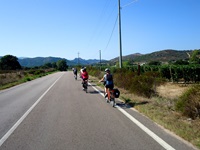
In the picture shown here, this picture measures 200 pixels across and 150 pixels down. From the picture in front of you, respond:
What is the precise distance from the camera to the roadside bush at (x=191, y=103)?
25.0 ft

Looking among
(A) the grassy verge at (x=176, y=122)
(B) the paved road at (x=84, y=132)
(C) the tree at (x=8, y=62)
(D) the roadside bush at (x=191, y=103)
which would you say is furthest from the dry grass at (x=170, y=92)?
(C) the tree at (x=8, y=62)

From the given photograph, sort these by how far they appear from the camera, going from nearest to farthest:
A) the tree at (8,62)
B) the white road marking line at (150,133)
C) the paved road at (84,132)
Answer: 1. the white road marking line at (150,133)
2. the paved road at (84,132)
3. the tree at (8,62)

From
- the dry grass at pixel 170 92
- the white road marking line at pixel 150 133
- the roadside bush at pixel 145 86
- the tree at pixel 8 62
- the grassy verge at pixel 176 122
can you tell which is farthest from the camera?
the tree at pixel 8 62

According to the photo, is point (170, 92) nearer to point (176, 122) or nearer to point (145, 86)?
point (145, 86)

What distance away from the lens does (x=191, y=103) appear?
25.5 ft

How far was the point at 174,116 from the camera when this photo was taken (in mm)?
7730

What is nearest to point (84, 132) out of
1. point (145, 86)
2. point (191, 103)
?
point (191, 103)

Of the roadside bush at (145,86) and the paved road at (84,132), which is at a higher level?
the roadside bush at (145,86)

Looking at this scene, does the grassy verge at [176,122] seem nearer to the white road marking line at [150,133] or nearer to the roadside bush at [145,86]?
the white road marking line at [150,133]

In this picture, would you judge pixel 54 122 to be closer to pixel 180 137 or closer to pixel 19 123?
pixel 19 123

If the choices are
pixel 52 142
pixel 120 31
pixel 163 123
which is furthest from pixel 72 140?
pixel 120 31

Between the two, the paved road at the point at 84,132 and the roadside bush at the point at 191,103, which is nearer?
the paved road at the point at 84,132

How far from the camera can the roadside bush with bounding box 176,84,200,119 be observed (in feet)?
25.0

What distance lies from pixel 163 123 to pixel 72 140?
2.67 metres
